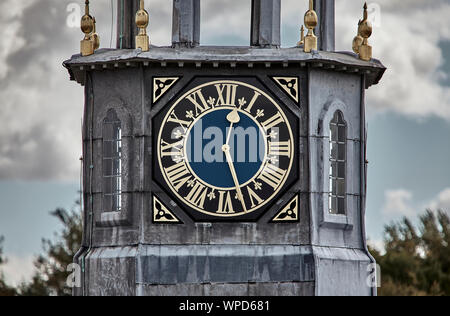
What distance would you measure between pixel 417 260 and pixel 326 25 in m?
55.1

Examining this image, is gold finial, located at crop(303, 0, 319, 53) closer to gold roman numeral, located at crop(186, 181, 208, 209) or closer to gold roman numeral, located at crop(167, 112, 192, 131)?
gold roman numeral, located at crop(167, 112, 192, 131)

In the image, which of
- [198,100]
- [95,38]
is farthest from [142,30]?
[198,100]

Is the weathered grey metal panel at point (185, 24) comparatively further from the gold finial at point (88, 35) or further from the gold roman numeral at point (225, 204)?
the gold roman numeral at point (225, 204)

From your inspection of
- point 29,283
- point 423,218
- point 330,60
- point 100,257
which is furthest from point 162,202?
point 423,218

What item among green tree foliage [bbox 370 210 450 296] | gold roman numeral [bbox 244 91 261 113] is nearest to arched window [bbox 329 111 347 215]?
gold roman numeral [bbox 244 91 261 113]

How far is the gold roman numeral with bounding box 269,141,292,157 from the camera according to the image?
5062cm

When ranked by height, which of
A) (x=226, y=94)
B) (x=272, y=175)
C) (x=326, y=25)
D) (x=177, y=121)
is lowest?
(x=272, y=175)

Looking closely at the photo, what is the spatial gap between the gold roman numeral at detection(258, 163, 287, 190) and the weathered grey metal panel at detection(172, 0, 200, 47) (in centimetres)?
411

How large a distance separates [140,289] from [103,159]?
404 cm

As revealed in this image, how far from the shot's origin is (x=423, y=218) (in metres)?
114

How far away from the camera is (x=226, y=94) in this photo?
5066 cm

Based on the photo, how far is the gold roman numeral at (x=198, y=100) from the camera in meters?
50.6

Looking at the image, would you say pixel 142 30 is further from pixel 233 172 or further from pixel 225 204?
pixel 225 204
